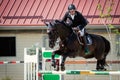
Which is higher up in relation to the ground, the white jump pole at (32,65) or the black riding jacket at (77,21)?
the black riding jacket at (77,21)

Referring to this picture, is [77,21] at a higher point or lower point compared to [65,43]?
higher

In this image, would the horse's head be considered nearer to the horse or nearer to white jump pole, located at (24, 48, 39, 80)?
the horse

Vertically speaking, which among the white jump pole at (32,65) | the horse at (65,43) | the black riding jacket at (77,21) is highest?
the black riding jacket at (77,21)

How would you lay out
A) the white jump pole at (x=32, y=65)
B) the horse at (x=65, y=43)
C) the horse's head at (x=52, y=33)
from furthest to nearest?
the white jump pole at (x=32, y=65), the horse at (x=65, y=43), the horse's head at (x=52, y=33)

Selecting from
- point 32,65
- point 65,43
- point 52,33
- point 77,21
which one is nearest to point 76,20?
point 77,21

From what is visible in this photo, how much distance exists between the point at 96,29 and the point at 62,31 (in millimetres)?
9588

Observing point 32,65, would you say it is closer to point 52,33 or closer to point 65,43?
point 65,43

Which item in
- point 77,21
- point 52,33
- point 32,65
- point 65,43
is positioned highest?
point 77,21

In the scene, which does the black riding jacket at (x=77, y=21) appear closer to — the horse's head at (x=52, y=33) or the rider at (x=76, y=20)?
the rider at (x=76, y=20)

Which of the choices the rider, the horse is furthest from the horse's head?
the rider

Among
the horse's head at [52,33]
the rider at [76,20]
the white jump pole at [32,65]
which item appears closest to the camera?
the horse's head at [52,33]

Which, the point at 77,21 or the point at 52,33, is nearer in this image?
the point at 52,33

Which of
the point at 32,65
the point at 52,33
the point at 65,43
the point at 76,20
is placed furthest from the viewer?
the point at 32,65

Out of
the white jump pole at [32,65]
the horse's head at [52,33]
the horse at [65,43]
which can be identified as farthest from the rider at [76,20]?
the white jump pole at [32,65]
